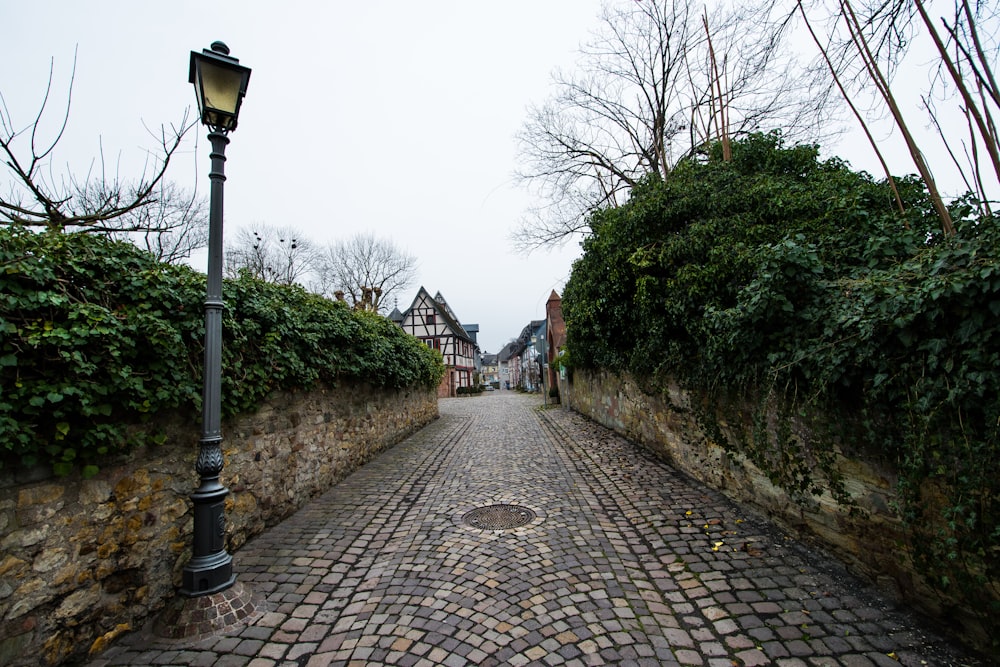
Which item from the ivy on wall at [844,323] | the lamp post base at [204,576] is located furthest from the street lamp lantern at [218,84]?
the ivy on wall at [844,323]

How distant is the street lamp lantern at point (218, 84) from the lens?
120 inches

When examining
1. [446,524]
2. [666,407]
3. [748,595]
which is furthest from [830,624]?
[666,407]

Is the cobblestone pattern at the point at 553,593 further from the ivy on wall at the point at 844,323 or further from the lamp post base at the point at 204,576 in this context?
the ivy on wall at the point at 844,323

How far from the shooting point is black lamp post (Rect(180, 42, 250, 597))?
9.59 ft

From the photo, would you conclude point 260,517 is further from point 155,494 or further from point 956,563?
point 956,563

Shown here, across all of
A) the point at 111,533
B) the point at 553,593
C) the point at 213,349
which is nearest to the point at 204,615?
the point at 111,533

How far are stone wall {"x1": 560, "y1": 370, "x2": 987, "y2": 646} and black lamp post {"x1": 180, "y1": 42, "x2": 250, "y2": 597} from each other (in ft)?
14.3

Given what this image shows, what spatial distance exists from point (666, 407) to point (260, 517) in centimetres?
526

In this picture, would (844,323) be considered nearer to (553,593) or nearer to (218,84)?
(553,593)

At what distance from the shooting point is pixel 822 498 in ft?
11.2

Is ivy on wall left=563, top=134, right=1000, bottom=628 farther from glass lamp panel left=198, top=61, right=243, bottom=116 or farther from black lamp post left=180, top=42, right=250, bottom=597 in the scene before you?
glass lamp panel left=198, top=61, right=243, bottom=116

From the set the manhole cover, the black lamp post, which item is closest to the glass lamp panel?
the black lamp post

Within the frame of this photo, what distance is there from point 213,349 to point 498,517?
3.17 meters

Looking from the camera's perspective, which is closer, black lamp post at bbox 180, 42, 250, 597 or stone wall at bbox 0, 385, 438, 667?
stone wall at bbox 0, 385, 438, 667
